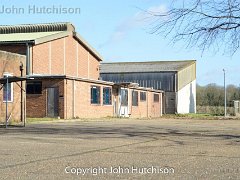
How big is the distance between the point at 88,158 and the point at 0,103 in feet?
53.8

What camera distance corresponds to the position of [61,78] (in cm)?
3256

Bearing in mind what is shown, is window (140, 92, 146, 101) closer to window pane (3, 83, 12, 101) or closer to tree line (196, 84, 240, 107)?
window pane (3, 83, 12, 101)

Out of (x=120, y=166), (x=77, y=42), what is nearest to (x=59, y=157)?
(x=120, y=166)

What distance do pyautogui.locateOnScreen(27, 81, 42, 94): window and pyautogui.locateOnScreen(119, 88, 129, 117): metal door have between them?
11.8 m

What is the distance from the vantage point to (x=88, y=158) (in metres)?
11.1

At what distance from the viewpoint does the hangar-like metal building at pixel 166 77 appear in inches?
2440

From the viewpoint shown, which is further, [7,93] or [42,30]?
[42,30]

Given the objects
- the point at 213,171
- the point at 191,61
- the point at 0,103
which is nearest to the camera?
the point at 213,171

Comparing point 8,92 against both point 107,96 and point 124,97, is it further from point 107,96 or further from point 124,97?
point 124,97

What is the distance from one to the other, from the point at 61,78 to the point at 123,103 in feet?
41.3

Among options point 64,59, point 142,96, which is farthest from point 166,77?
point 64,59

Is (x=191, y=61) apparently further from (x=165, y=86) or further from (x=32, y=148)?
(x=32, y=148)

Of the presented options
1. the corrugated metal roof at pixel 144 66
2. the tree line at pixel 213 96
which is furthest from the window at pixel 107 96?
the tree line at pixel 213 96

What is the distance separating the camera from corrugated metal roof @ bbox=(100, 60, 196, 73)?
213 ft
